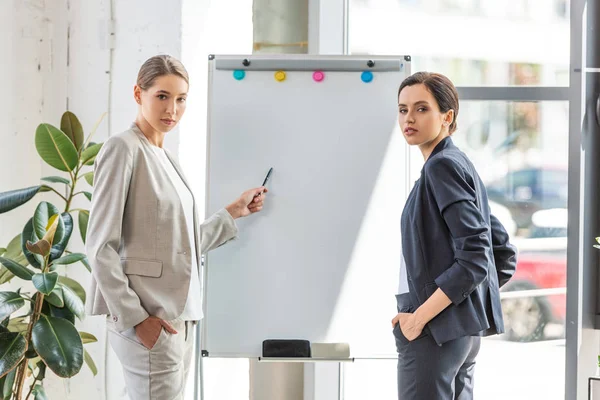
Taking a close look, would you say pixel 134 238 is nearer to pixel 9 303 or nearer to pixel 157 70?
pixel 157 70

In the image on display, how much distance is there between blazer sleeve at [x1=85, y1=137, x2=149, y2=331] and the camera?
1.75m

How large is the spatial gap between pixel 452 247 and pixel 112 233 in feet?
3.00

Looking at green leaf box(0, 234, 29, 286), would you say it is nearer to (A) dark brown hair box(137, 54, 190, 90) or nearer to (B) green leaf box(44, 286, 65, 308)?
(B) green leaf box(44, 286, 65, 308)

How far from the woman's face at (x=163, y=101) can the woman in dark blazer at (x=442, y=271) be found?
71 cm

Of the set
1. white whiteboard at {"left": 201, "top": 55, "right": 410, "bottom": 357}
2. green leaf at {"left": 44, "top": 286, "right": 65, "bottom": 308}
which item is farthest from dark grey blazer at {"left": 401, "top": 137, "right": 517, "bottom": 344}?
green leaf at {"left": 44, "top": 286, "right": 65, "bottom": 308}

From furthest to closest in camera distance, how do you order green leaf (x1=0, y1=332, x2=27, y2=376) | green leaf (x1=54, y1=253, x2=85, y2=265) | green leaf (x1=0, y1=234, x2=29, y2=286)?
green leaf (x1=0, y1=234, x2=29, y2=286) < green leaf (x1=54, y1=253, x2=85, y2=265) < green leaf (x1=0, y1=332, x2=27, y2=376)

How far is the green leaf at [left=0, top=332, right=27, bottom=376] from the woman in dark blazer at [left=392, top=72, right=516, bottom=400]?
127 cm

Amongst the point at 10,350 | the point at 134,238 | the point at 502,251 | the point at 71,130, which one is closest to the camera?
the point at 134,238

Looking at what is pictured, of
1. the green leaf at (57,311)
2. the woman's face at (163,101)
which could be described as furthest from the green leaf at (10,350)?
the woman's face at (163,101)

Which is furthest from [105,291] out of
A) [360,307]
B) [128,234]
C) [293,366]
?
[293,366]

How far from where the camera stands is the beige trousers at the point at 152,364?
1.79 metres

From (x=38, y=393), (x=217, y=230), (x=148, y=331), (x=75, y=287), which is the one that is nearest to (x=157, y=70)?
(x=217, y=230)

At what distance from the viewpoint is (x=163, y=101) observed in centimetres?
192

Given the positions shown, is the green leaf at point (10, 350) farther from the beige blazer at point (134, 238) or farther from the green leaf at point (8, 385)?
the beige blazer at point (134, 238)
